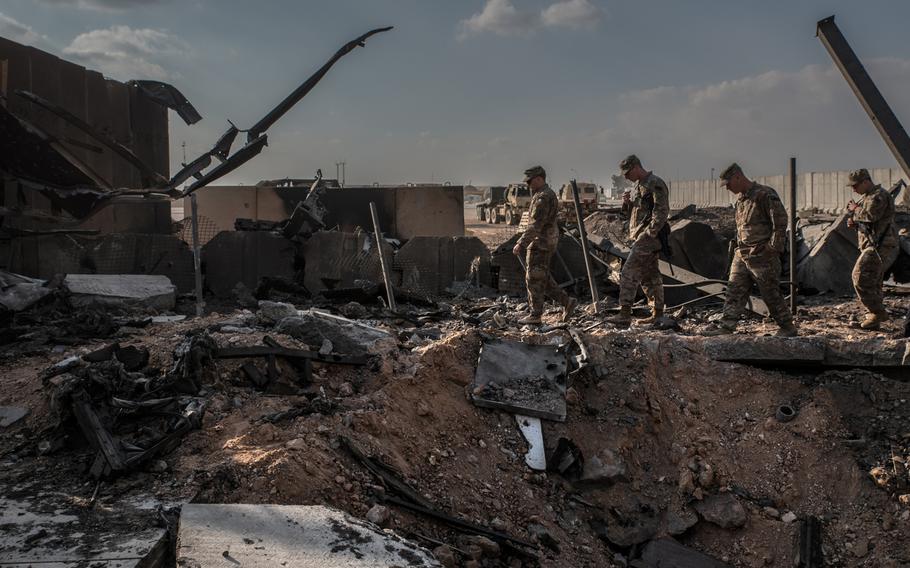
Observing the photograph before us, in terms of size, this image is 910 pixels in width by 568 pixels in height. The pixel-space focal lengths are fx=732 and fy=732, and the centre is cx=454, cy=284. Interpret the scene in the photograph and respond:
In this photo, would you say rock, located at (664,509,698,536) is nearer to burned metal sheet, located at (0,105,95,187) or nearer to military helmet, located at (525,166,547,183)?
military helmet, located at (525,166,547,183)

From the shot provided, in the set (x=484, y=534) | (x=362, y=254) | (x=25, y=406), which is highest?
(x=362, y=254)

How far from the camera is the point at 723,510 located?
4711mm

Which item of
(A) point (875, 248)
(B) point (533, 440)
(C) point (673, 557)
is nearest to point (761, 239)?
(A) point (875, 248)

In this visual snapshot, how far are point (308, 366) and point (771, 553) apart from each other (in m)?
3.20

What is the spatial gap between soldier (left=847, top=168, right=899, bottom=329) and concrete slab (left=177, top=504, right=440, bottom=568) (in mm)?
5338

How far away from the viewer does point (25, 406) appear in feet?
15.2

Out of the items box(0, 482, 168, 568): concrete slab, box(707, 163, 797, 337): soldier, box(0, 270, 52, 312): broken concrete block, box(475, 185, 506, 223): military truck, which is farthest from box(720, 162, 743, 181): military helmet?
box(475, 185, 506, 223): military truck

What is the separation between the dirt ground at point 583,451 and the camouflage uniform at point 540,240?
4.82 feet

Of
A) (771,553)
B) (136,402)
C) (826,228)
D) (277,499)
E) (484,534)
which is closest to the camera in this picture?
(277,499)

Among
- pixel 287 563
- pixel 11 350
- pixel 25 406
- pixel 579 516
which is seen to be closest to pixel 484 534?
pixel 579 516

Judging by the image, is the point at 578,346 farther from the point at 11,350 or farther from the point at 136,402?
the point at 11,350

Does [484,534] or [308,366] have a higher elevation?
[308,366]

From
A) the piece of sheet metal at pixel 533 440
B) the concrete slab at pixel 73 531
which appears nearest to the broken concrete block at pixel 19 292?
the concrete slab at pixel 73 531

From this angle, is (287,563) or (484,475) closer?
(287,563)
